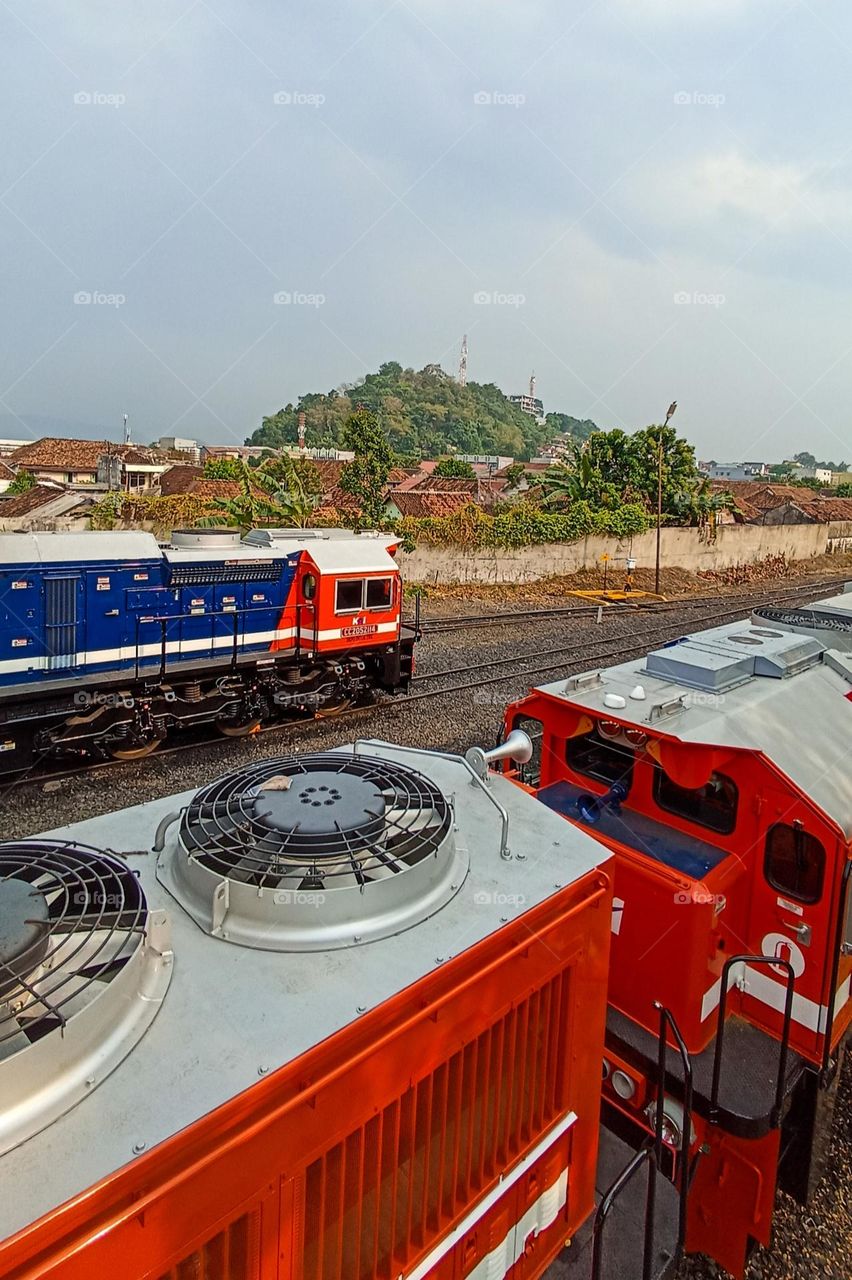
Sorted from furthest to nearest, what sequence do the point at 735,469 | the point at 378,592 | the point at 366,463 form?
the point at 735,469 < the point at 366,463 < the point at 378,592

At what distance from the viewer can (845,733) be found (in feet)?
15.8

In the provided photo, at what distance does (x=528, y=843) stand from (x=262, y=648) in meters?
9.65

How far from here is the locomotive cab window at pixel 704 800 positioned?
4227 mm

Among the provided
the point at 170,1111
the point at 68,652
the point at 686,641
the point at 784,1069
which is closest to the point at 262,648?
the point at 68,652

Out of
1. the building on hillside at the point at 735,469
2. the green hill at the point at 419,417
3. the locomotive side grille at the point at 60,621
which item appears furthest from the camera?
the building on hillside at the point at 735,469

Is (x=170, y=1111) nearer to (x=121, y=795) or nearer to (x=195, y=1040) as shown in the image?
(x=195, y=1040)

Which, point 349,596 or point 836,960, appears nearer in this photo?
point 836,960

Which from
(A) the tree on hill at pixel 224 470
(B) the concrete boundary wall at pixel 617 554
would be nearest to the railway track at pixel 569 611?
(B) the concrete boundary wall at pixel 617 554

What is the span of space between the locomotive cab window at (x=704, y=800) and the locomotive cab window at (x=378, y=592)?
896cm

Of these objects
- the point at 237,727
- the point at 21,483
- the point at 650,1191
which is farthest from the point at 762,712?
the point at 21,483

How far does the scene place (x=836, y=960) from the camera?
3.95 meters

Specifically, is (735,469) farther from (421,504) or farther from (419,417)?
(421,504)

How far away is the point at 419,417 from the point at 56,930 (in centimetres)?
11384

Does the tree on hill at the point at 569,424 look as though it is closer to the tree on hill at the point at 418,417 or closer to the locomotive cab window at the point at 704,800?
the tree on hill at the point at 418,417
